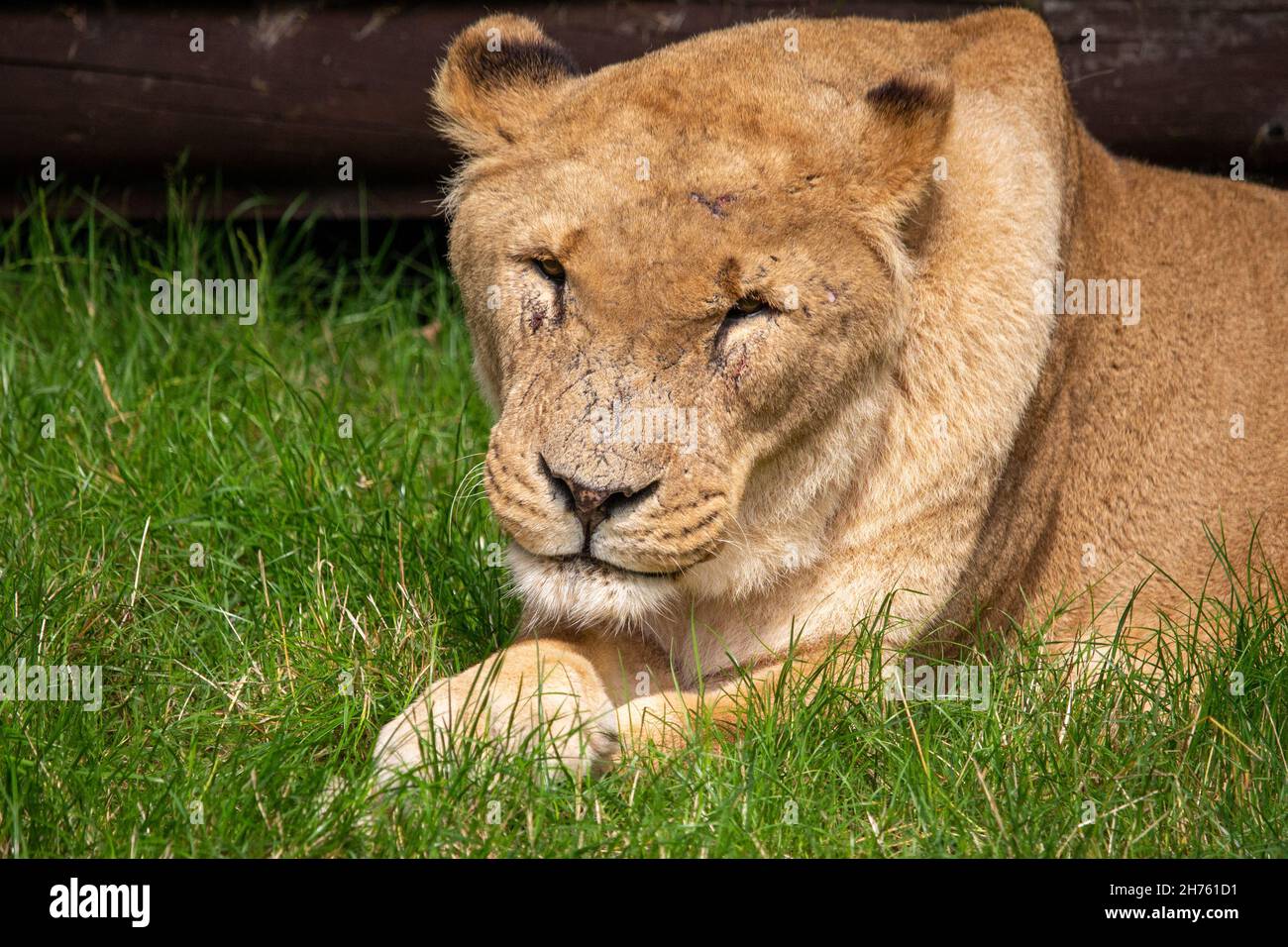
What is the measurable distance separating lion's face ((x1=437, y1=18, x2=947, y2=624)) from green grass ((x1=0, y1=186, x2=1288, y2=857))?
41cm

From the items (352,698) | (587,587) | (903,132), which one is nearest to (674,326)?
(587,587)

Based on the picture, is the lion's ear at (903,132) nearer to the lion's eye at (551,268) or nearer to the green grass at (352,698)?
the lion's eye at (551,268)

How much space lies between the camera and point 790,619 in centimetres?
312

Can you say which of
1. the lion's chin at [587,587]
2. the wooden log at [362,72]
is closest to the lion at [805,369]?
the lion's chin at [587,587]

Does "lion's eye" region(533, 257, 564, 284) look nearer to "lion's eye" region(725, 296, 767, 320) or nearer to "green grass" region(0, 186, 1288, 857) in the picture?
"lion's eye" region(725, 296, 767, 320)

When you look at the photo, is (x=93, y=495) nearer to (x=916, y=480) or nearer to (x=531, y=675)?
(x=531, y=675)

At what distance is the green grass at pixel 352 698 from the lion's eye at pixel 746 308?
75 centimetres

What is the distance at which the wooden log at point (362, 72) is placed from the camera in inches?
209

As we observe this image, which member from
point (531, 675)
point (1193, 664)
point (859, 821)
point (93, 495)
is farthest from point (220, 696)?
point (1193, 664)

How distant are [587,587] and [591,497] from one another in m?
0.20

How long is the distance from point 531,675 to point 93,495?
65.1 inches

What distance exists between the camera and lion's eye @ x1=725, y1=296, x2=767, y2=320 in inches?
109

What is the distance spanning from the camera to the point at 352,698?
10.3 feet

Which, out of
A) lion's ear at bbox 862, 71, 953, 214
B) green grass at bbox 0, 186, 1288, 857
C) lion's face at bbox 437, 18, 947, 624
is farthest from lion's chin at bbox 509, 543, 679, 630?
lion's ear at bbox 862, 71, 953, 214
